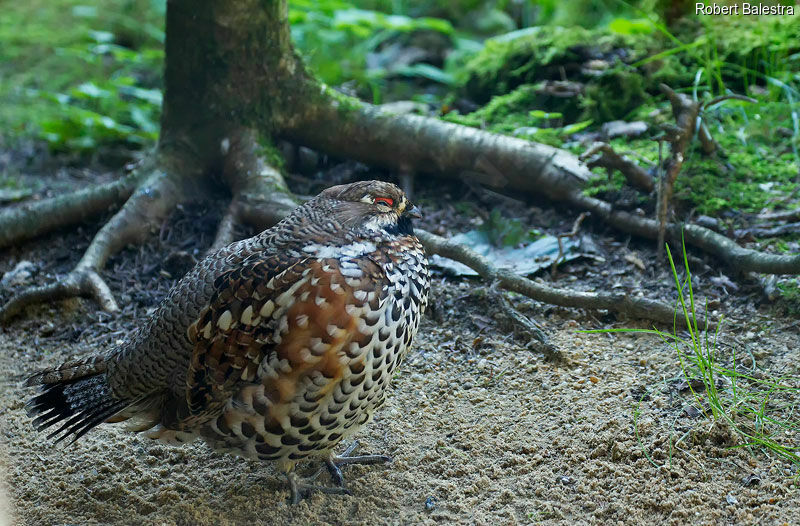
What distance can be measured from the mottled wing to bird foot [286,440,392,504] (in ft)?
1.82

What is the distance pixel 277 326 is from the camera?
9.61 feet

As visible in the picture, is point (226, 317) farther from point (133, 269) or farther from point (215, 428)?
point (133, 269)

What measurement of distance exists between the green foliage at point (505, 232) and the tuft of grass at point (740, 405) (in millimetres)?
1620

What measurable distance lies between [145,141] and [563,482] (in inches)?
229

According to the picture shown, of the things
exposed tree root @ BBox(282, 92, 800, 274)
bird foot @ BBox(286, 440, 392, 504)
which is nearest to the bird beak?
bird foot @ BBox(286, 440, 392, 504)

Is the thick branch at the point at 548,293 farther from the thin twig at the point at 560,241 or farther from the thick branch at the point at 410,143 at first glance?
the thick branch at the point at 410,143

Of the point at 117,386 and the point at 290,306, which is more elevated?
the point at 290,306

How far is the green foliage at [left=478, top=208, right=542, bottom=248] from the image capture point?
4.93m

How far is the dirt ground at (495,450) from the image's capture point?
3025 mm

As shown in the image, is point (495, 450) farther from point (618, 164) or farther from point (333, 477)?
point (618, 164)

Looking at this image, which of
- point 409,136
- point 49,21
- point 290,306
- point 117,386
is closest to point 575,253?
point 409,136

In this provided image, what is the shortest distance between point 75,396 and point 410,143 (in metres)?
3.11

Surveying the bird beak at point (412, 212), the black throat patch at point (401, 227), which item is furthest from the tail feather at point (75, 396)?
the bird beak at point (412, 212)

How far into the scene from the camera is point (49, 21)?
427 inches
